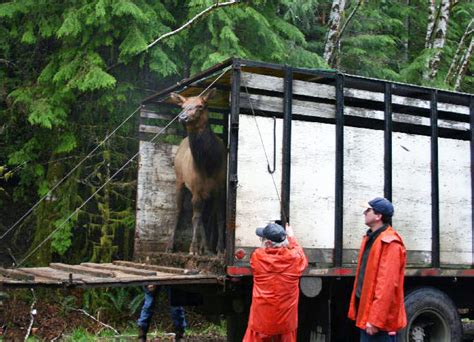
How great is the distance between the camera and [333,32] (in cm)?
1388

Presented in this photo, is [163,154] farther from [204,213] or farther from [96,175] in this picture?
[96,175]

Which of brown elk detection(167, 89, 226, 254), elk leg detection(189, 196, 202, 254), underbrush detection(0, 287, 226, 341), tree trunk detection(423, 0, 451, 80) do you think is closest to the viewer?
brown elk detection(167, 89, 226, 254)

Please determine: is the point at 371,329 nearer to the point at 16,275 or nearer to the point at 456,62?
the point at 16,275

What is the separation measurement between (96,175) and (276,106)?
5.66 metres

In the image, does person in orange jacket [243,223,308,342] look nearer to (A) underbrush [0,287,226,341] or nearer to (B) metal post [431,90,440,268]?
(B) metal post [431,90,440,268]

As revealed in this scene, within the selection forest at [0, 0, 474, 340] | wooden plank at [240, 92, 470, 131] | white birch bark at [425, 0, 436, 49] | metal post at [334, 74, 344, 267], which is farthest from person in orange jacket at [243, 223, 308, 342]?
white birch bark at [425, 0, 436, 49]

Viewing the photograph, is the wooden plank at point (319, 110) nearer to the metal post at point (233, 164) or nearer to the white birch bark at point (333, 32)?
the metal post at point (233, 164)

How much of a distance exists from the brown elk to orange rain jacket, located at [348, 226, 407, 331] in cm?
261

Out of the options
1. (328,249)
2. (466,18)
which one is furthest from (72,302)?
(466,18)

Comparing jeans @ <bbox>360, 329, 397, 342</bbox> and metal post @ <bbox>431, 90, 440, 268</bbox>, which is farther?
metal post @ <bbox>431, 90, 440, 268</bbox>

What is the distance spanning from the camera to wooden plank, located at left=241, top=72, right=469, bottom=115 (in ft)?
22.1

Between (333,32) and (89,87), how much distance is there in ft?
20.0

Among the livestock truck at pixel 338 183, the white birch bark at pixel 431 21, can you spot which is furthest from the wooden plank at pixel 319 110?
the white birch bark at pixel 431 21

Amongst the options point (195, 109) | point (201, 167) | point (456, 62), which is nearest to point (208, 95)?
point (195, 109)
